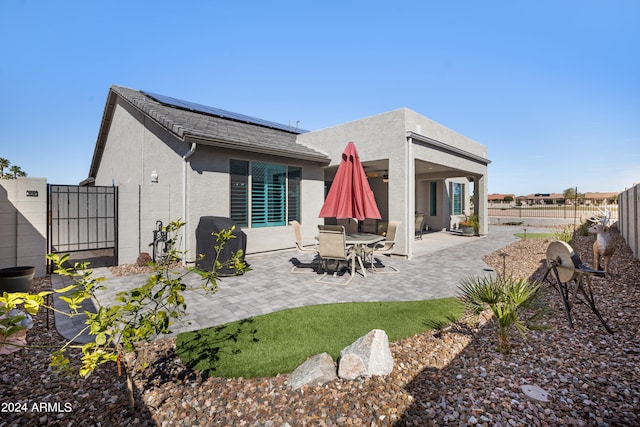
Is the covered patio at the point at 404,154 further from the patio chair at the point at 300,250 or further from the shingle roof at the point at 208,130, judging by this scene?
the patio chair at the point at 300,250

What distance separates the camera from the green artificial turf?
338 centimetres

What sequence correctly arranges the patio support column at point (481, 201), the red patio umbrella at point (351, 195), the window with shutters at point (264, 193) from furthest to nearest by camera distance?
the patio support column at point (481, 201) → the window with shutters at point (264, 193) → the red patio umbrella at point (351, 195)

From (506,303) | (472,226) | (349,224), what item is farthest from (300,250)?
(472,226)

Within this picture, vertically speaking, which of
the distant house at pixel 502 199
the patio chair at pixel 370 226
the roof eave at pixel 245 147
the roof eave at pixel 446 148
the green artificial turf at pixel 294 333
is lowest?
the green artificial turf at pixel 294 333

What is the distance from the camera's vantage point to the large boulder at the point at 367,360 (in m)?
3.04

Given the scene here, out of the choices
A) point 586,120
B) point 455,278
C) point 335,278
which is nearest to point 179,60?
point 335,278

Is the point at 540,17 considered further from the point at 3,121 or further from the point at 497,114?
the point at 3,121

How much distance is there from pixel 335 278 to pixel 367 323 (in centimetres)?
290

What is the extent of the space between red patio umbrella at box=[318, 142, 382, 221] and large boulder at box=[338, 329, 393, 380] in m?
4.79

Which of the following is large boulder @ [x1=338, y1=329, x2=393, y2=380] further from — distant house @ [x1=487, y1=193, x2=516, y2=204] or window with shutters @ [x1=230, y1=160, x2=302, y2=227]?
distant house @ [x1=487, y1=193, x2=516, y2=204]

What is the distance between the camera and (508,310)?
348cm

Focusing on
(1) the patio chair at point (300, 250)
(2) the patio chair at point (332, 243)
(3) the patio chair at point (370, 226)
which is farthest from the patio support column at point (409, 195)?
(3) the patio chair at point (370, 226)

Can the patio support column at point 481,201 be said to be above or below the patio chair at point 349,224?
above

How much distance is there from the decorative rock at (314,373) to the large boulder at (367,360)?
0.40 feet
